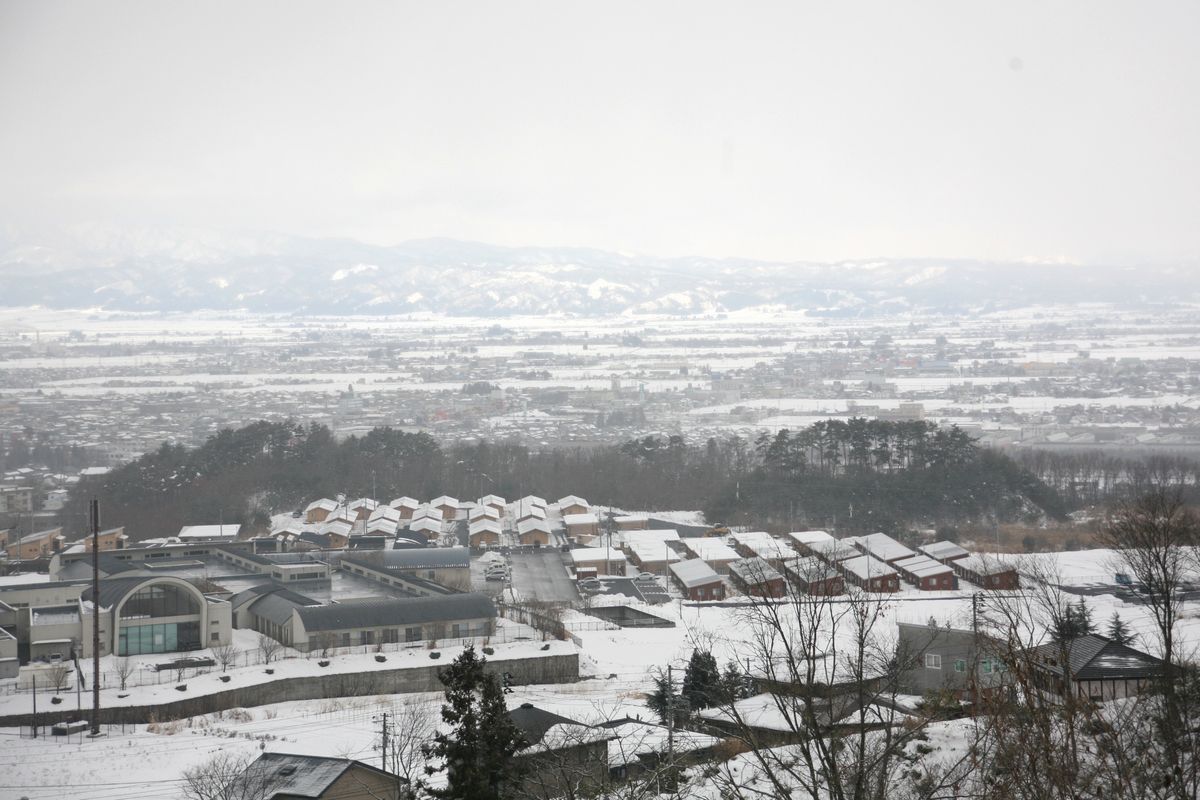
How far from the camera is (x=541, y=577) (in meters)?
8.71

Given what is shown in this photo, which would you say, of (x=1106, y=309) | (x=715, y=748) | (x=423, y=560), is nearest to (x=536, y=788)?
(x=715, y=748)

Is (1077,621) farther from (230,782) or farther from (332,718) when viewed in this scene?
(230,782)

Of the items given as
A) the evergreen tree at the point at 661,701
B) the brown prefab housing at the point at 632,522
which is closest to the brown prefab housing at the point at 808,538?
the brown prefab housing at the point at 632,522

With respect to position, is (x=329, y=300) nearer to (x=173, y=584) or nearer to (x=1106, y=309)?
(x=1106, y=309)

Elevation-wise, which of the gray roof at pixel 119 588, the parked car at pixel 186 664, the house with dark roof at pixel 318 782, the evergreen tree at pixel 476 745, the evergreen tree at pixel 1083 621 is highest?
the evergreen tree at pixel 476 745

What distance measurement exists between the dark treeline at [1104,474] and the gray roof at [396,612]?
21.8 feet

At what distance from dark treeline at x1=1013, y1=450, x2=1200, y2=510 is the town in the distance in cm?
7

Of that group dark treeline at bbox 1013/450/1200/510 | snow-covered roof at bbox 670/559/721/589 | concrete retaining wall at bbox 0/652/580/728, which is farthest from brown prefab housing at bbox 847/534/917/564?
concrete retaining wall at bbox 0/652/580/728

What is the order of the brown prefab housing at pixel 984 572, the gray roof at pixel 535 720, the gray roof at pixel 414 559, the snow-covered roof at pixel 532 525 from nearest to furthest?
the gray roof at pixel 535 720, the brown prefab housing at pixel 984 572, the gray roof at pixel 414 559, the snow-covered roof at pixel 532 525

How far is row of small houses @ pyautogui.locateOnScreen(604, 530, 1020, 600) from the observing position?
25.6 ft

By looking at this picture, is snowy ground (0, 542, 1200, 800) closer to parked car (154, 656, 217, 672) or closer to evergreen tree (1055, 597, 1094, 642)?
evergreen tree (1055, 597, 1094, 642)

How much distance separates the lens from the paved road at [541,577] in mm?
8070

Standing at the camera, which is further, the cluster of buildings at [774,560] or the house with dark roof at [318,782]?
the cluster of buildings at [774,560]

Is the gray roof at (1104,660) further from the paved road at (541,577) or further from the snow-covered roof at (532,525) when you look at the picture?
the snow-covered roof at (532,525)
